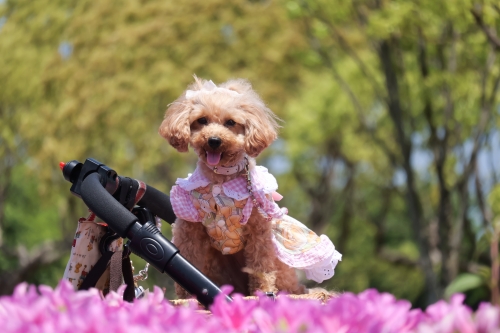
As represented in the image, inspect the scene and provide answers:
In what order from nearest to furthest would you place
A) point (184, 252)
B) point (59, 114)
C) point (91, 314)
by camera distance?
1. point (91, 314)
2. point (184, 252)
3. point (59, 114)

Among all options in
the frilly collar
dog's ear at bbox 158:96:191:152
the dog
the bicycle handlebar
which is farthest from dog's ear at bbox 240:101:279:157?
the bicycle handlebar

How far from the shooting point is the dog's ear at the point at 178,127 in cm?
360

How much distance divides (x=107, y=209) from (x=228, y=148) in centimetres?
86

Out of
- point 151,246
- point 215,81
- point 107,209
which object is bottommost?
point 215,81

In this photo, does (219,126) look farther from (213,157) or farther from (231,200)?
(231,200)

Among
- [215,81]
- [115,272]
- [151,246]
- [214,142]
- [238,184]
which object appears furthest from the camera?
[215,81]

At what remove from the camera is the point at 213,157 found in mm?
3586

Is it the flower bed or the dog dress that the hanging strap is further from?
the flower bed

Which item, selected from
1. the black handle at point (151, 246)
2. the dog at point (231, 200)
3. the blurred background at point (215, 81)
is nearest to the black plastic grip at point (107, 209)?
the black handle at point (151, 246)

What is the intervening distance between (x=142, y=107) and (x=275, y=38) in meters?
4.27

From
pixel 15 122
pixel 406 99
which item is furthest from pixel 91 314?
pixel 15 122

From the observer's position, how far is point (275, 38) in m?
20.3

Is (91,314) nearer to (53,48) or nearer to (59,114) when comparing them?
(59,114)

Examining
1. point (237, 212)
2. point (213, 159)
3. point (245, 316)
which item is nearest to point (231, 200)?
point (237, 212)
